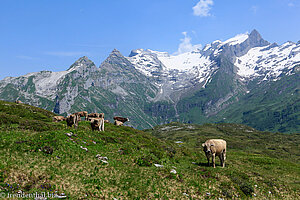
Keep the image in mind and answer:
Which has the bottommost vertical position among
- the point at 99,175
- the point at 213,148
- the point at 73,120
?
the point at 99,175

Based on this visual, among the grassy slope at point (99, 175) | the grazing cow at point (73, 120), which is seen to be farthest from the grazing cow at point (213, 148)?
the grazing cow at point (73, 120)

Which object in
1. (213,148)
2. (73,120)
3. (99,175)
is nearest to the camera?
(99,175)

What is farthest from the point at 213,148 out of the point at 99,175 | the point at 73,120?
the point at 73,120

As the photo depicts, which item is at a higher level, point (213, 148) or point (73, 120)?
point (73, 120)

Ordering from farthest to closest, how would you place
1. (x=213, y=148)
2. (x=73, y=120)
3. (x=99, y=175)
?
(x=73, y=120), (x=213, y=148), (x=99, y=175)

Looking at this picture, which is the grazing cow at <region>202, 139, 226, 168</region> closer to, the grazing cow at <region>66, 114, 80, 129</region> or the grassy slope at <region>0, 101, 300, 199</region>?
the grassy slope at <region>0, 101, 300, 199</region>

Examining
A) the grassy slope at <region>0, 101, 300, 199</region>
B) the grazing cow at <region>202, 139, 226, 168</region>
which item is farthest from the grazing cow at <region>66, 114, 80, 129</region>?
the grazing cow at <region>202, 139, 226, 168</region>

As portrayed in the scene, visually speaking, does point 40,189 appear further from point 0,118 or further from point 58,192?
point 0,118

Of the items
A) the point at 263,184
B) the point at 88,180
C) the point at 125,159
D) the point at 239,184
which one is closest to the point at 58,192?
the point at 88,180

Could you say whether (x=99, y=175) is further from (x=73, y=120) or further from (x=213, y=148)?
(x=73, y=120)

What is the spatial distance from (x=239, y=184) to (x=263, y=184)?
208 inches

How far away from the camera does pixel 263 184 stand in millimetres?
27234

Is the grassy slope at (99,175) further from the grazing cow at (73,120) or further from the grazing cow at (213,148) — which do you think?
the grazing cow at (73,120)

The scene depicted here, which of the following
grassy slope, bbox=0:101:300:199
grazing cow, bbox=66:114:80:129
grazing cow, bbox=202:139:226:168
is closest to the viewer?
grassy slope, bbox=0:101:300:199
